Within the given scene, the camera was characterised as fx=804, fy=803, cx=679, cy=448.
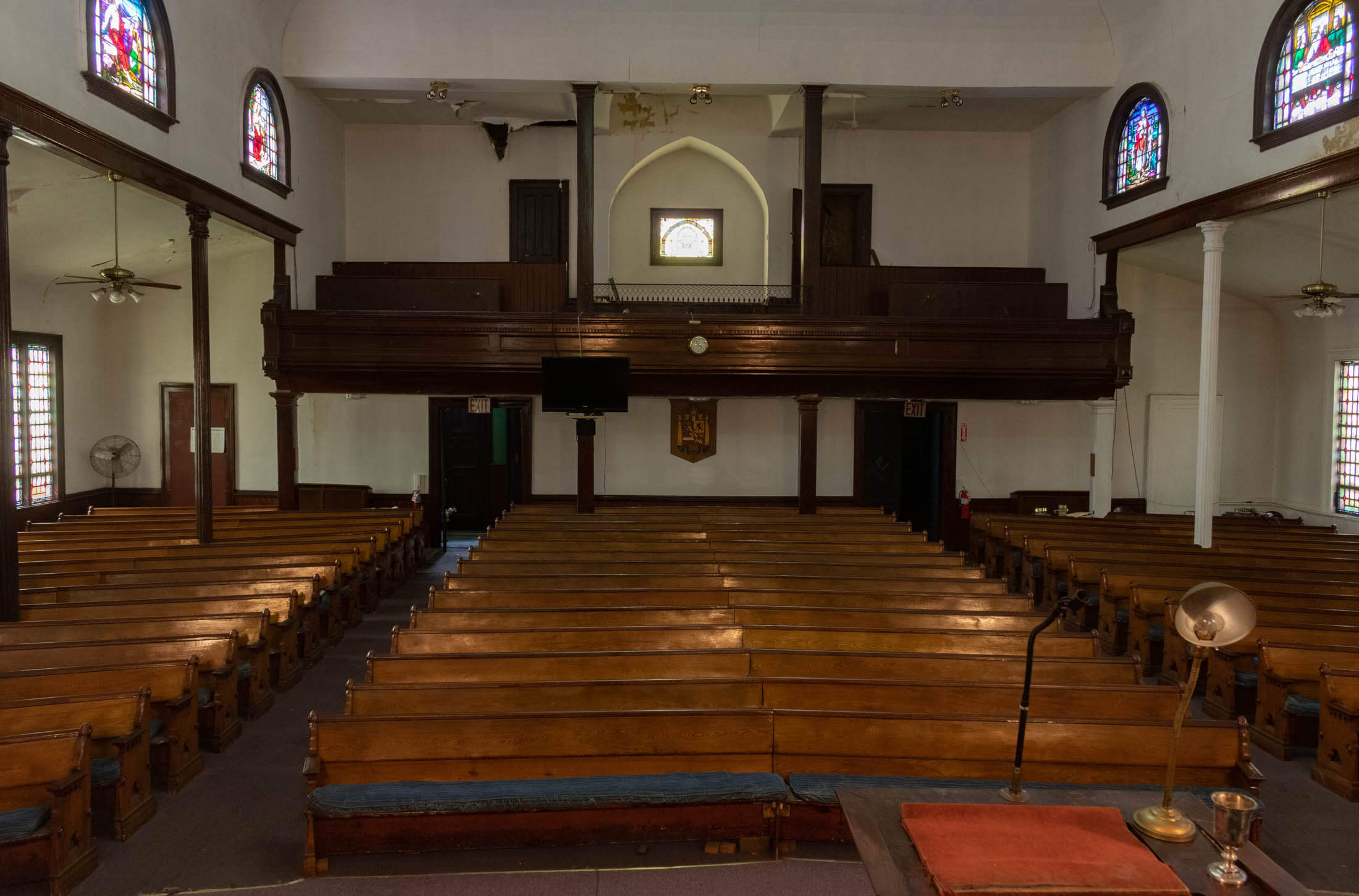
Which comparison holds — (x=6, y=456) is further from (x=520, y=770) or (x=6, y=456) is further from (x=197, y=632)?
(x=520, y=770)

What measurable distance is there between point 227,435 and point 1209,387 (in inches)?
503

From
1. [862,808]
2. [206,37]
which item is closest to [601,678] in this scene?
[862,808]

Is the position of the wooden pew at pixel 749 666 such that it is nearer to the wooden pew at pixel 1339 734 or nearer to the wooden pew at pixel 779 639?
the wooden pew at pixel 779 639

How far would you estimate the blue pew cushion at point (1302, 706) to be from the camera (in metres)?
5.18

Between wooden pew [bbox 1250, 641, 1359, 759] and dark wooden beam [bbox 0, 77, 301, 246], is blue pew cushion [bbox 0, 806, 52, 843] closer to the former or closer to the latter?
dark wooden beam [bbox 0, 77, 301, 246]

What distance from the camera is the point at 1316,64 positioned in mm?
7293

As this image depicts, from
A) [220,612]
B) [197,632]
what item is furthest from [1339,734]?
[220,612]

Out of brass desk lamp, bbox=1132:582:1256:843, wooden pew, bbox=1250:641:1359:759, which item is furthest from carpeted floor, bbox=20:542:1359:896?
brass desk lamp, bbox=1132:582:1256:843

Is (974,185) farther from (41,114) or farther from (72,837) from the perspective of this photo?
(72,837)

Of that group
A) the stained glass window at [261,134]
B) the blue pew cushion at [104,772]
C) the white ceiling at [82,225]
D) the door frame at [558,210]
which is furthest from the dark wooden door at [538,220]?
the blue pew cushion at [104,772]

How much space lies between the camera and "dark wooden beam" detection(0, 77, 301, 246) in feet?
19.0

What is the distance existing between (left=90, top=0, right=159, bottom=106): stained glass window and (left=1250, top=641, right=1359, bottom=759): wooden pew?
32.5ft

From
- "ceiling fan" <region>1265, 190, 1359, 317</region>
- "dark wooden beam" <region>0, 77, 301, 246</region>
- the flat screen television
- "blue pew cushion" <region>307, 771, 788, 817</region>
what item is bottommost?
"blue pew cushion" <region>307, 771, 788, 817</region>

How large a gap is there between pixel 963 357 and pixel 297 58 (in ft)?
30.0
